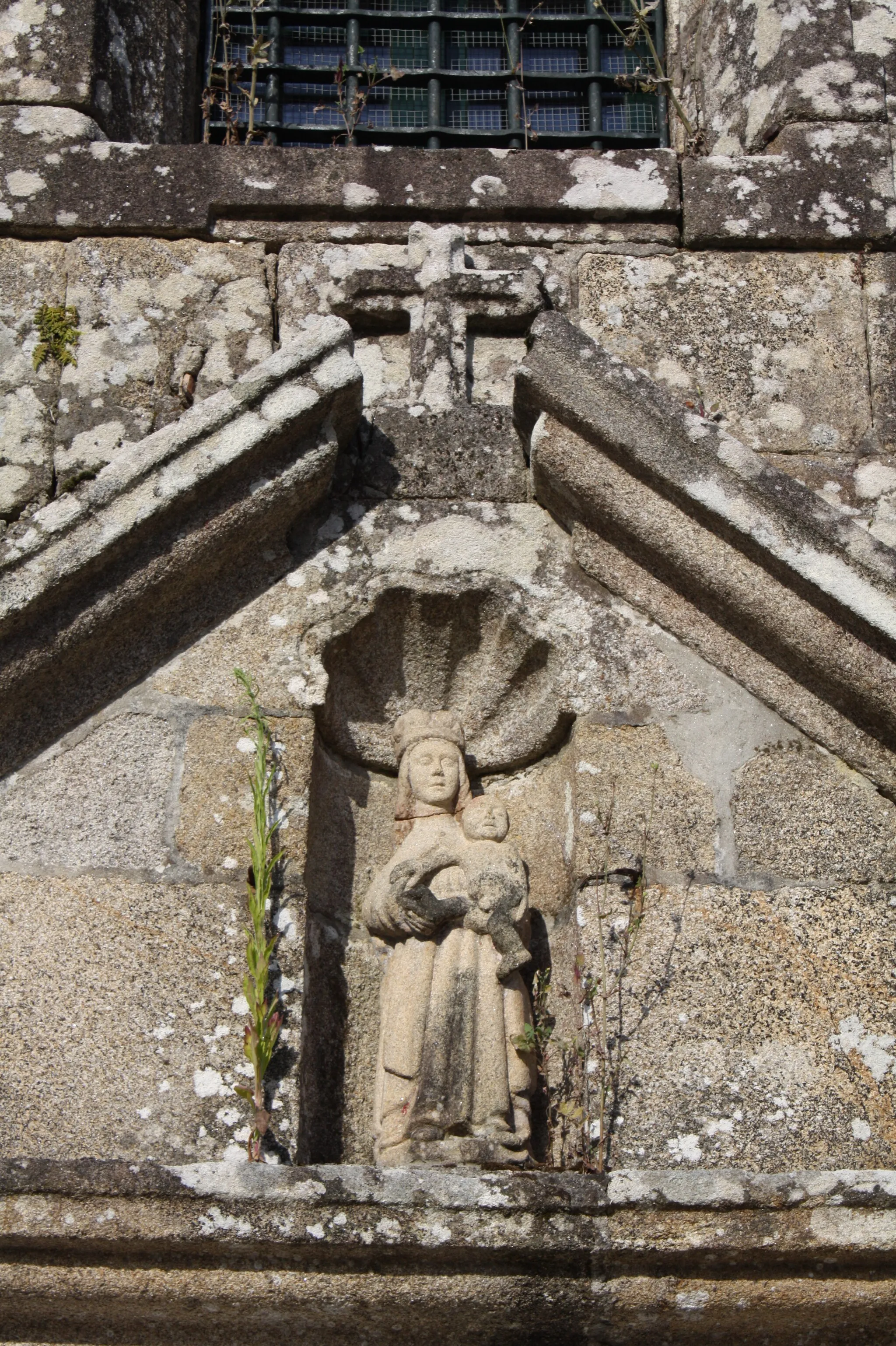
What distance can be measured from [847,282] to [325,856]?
2471mm

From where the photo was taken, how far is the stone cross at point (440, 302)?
5.61m

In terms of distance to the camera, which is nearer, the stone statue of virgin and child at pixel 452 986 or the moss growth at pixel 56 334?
the stone statue of virgin and child at pixel 452 986

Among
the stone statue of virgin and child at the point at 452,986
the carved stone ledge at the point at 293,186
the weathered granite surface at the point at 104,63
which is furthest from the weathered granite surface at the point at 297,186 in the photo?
the stone statue of virgin and child at the point at 452,986

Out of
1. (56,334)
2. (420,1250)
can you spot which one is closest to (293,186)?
(56,334)

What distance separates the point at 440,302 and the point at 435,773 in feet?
4.77

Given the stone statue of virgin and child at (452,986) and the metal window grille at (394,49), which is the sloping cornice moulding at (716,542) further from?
the metal window grille at (394,49)

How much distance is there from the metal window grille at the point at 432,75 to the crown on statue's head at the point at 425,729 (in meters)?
2.55

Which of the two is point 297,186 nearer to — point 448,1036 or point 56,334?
point 56,334

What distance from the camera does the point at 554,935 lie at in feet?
16.3

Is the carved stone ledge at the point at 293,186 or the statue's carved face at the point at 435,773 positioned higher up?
the carved stone ledge at the point at 293,186

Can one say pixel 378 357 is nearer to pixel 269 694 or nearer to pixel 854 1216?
pixel 269 694

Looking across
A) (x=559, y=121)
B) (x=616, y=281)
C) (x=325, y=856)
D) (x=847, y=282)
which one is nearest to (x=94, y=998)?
(x=325, y=856)

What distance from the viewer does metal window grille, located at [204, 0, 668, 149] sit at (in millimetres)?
6945

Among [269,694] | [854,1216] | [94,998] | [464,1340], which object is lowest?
[464,1340]
